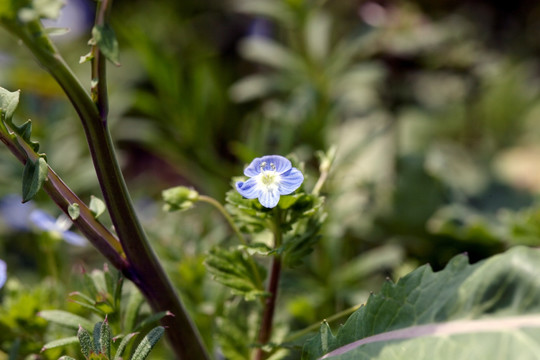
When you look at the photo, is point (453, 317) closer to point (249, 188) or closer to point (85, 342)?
point (249, 188)

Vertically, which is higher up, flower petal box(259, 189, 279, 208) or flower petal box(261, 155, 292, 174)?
flower petal box(261, 155, 292, 174)

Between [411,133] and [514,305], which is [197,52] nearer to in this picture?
[411,133]

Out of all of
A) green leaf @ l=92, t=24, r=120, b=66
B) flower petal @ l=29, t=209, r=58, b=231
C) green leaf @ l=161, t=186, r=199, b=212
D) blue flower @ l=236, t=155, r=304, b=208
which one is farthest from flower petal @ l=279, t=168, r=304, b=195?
flower petal @ l=29, t=209, r=58, b=231

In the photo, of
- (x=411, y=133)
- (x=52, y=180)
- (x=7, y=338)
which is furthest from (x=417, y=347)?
(x=411, y=133)

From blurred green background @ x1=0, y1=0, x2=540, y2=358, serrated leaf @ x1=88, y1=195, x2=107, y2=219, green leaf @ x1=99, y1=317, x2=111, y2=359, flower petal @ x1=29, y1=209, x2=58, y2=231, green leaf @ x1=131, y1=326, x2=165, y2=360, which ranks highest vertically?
blurred green background @ x1=0, y1=0, x2=540, y2=358

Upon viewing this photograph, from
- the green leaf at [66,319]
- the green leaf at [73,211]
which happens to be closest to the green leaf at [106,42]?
the green leaf at [73,211]

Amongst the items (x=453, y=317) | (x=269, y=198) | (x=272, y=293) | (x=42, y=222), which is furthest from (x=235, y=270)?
(x=42, y=222)

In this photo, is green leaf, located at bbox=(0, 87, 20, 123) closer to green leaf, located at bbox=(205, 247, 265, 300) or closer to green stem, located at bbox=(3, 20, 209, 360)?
green stem, located at bbox=(3, 20, 209, 360)

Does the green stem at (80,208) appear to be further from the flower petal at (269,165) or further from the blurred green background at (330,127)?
the blurred green background at (330,127)
